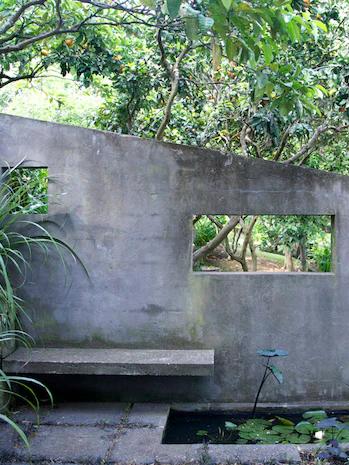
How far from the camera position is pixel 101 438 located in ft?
10.7

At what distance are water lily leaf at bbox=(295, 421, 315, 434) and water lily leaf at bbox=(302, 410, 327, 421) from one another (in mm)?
70

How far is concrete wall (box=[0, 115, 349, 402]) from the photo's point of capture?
3945 millimetres

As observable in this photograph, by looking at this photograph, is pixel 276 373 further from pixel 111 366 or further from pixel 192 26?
pixel 192 26

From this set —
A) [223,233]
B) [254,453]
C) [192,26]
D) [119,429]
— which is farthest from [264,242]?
[192,26]

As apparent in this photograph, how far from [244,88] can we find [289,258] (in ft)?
9.95

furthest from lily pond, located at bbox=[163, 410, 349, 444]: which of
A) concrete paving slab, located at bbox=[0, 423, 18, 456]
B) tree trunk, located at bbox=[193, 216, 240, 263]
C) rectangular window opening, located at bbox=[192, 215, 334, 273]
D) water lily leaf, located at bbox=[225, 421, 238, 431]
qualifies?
tree trunk, located at bbox=[193, 216, 240, 263]

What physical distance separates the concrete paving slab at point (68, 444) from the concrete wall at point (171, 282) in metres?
0.61

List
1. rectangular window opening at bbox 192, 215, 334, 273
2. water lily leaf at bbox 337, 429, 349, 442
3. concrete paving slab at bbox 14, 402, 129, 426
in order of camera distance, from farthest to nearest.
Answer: rectangular window opening at bbox 192, 215, 334, 273, concrete paving slab at bbox 14, 402, 129, 426, water lily leaf at bbox 337, 429, 349, 442

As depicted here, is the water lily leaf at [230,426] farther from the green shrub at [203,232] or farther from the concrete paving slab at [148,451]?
the green shrub at [203,232]

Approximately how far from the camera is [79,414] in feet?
12.1

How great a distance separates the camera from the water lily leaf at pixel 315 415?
3492 millimetres

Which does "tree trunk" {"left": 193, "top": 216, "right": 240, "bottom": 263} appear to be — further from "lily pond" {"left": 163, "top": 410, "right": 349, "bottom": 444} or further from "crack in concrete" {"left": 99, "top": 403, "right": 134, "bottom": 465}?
"crack in concrete" {"left": 99, "top": 403, "right": 134, "bottom": 465}

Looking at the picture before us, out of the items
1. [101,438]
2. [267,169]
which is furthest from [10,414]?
[267,169]

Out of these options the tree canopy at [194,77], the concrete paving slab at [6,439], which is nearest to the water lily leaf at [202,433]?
the concrete paving slab at [6,439]
